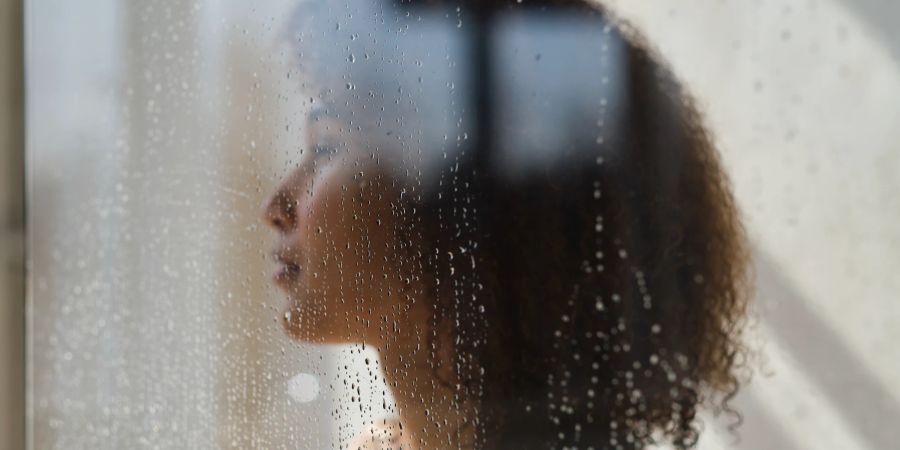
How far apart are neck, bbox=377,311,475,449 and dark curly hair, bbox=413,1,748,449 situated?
1.6 inches

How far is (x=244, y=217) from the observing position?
0.73m

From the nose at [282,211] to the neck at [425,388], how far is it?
170 millimetres

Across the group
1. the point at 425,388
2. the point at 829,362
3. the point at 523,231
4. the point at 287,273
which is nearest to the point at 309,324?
the point at 287,273

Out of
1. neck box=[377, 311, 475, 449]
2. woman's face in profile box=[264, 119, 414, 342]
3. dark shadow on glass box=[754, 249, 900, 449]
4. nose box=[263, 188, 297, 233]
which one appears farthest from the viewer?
nose box=[263, 188, 297, 233]

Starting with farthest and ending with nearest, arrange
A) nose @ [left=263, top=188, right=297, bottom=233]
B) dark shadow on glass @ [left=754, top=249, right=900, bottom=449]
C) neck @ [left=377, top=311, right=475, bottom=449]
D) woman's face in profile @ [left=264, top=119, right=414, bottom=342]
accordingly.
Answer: nose @ [left=263, top=188, right=297, bottom=233] → woman's face in profile @ [left=264, top=119, right=414, bottom=342] → neck @ [left=377, top=311, right=475, bottom=449] → dark shadow on glass @ [left=754, top=249, right=900, bottom=449]

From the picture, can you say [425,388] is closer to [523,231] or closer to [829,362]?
[523,231]

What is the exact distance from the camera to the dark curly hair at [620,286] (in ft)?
0.74

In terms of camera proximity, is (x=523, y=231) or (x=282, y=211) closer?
(x=523, y=231)

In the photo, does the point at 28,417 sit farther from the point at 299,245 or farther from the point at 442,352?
the point at 442,352

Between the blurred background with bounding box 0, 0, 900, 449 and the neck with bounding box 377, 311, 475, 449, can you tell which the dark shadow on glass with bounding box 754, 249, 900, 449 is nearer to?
the blurred background with bounding box 0, 0, 900, 449

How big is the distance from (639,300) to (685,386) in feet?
0.10

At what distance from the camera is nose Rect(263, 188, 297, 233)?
0.65m

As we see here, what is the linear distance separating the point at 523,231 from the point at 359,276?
0.24 meters

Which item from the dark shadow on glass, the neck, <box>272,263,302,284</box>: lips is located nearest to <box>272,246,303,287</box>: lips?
<box>272,263,302,284</box>: lips
